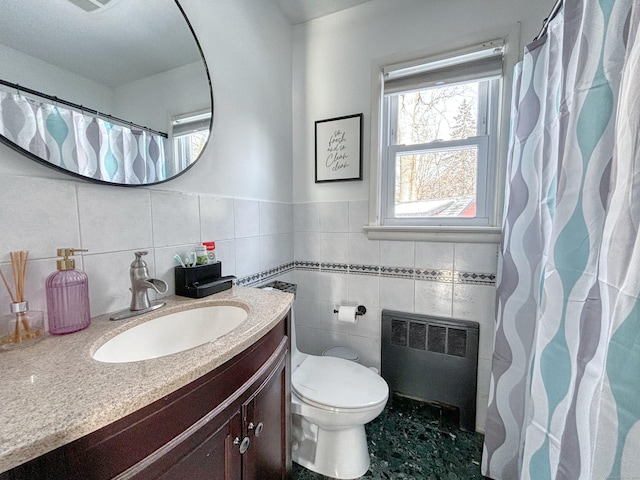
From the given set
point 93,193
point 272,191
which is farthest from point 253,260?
point 93,193

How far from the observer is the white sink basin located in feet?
2.43

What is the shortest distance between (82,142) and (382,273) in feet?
4.71

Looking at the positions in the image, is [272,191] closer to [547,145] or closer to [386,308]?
[386,308]

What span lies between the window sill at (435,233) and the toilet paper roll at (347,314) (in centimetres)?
45

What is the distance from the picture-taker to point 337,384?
122cm

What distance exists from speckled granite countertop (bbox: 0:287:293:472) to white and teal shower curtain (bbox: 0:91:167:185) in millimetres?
455

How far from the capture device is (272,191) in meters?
1.61

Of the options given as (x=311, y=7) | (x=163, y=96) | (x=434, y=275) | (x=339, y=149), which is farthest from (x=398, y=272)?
(x=311, y=7)

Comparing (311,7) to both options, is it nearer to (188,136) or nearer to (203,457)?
(188,136)

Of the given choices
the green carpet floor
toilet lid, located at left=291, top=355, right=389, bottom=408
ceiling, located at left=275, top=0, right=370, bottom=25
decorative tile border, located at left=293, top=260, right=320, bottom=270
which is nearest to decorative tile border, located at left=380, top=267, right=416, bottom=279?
decorative tile border, located at left=293, top=260, right=320, bottom=270

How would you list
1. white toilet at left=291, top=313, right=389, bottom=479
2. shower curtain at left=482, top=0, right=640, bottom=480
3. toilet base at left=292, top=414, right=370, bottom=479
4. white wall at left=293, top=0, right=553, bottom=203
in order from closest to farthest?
shower curtain at left=482, top=0, right=640, bottom=480
white toilet at left=291, top=313, right=389, bottom=479
toilet base at left=292, top=414, right=370, bottom=479
white wall at left=293, top=0, right=553, bottom=203

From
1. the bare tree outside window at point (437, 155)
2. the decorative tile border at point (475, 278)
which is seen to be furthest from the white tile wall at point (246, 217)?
the decorative tile border at point (475, 278)

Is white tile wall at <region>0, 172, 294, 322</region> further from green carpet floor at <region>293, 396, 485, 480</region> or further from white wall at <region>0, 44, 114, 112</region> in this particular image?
green carpet floor at <region>293, 396, 485, 480</region>

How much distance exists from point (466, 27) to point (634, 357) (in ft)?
5.20
